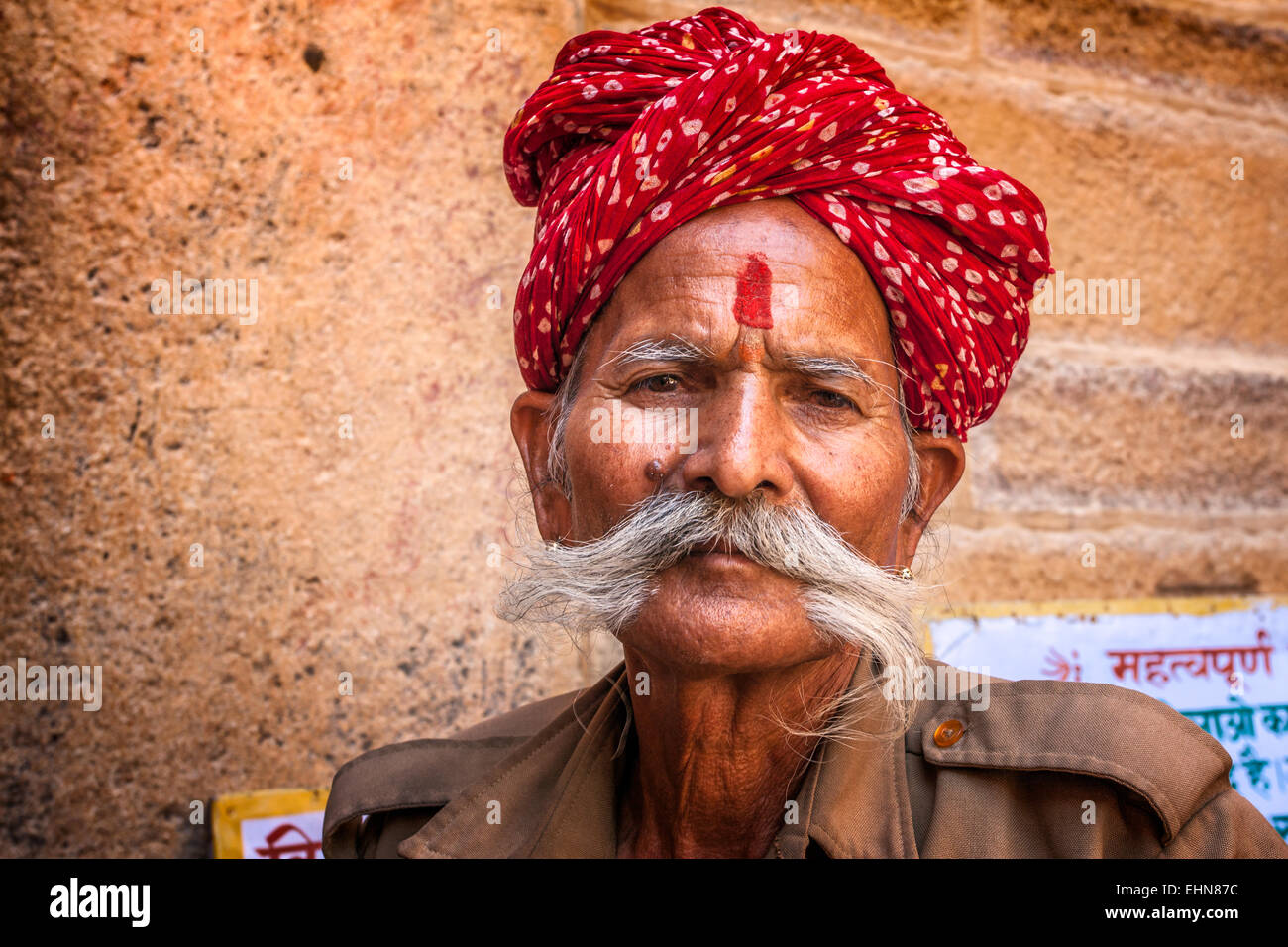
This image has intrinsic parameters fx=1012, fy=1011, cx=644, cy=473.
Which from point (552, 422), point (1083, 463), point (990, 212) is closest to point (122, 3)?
point (552, 422)

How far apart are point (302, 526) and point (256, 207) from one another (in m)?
0.84

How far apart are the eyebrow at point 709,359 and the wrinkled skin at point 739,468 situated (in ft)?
0.04

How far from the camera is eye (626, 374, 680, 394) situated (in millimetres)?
1747

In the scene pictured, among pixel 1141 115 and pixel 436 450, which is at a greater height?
pixel 1141 115

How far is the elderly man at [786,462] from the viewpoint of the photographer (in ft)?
5.28

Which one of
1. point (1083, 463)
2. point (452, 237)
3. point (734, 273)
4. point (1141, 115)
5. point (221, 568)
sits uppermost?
point (1141, 115)

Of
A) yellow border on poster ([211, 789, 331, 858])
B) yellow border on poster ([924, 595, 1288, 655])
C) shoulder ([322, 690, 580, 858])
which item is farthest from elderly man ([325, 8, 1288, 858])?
yellow border on poster ([924, 595, 1288, 655])

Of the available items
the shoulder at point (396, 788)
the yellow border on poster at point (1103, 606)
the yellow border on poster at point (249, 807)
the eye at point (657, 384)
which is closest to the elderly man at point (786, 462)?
the eye at point (657, 384)

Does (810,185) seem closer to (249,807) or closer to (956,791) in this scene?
(956,791)

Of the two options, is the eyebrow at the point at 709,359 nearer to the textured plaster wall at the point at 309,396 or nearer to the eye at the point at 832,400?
the eye at the point at 832,400

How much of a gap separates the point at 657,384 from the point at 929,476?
1.98 ft

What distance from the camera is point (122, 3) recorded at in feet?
8.34

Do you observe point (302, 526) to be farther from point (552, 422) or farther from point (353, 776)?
point (552, 422)
